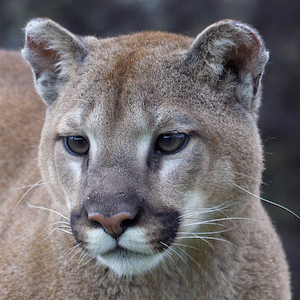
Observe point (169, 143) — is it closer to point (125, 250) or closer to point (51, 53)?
point (125, 250)

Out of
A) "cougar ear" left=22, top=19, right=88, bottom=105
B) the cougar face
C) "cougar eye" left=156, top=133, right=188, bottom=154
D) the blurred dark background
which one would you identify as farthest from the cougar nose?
the blurred dark background

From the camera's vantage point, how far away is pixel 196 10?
31.5 ft

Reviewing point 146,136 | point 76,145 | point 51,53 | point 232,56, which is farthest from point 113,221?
point 51,53

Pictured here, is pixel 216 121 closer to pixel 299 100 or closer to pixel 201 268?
pixel 201 268

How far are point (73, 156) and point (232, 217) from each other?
1.24 m

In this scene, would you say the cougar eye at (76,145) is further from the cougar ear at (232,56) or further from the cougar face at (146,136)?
the cougar ear at (232,56)

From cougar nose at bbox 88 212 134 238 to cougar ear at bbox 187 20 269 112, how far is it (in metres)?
1.30

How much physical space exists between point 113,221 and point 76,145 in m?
0.84

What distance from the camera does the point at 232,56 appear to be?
12.7 ft

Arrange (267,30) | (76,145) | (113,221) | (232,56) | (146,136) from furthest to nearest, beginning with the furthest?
(267,30) → (232,56) → (76,145) → (146,136) → (113,221)

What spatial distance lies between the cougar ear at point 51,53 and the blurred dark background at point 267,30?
4635 mm

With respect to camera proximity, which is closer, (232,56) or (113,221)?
(113,221)

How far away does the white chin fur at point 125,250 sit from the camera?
319 centimetres

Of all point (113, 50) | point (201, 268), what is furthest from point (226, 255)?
point (113, 50)
